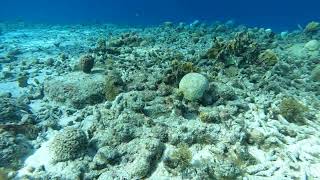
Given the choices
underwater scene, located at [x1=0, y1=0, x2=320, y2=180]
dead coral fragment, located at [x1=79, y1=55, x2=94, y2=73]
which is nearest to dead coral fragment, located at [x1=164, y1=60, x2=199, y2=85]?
underwater scene, located at [x1=0, y1=0, x2=320, y2=180]

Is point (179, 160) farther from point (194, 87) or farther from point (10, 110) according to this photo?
point (10, 110)

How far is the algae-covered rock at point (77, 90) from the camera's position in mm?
9922

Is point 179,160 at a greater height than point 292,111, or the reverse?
point 292,111

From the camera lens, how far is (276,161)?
720 centimetres

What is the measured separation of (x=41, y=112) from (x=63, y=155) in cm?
280

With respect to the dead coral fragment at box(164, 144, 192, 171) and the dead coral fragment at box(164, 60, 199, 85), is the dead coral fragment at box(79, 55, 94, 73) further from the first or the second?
the dead coral fragment at box(164, 144, 192, 171)

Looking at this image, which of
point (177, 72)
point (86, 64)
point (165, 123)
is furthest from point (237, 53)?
point (86, 64)

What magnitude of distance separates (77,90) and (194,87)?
3.68 m

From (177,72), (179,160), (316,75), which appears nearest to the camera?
(179,160)

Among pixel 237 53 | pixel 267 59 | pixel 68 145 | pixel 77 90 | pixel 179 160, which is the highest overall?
pixel 237 53

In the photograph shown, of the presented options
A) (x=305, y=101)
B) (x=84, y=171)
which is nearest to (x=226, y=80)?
(x=305, y=101)

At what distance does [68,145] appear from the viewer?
738 centimetres

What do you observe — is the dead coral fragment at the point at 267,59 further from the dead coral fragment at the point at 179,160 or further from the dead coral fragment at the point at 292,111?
the dead coral fragment at the point at 179,160

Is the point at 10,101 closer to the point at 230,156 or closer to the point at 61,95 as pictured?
the point at 61,95
